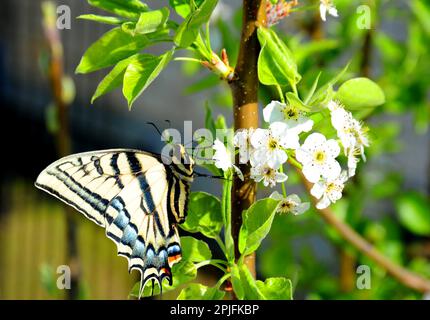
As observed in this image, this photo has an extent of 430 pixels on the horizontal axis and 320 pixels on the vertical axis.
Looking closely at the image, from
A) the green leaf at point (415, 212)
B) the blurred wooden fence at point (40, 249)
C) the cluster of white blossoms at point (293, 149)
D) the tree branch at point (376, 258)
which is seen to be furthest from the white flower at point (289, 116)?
the blurred wooden fence at point (40, 249)

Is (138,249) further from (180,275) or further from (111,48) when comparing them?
(111,48)

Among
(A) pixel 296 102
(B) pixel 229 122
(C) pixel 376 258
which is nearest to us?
(A) pixel 296 102

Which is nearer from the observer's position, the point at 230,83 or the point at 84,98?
the point at 230,83

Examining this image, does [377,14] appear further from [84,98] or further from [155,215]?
[84,98]

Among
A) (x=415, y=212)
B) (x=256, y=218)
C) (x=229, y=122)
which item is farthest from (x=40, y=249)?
(x=256, y=218)

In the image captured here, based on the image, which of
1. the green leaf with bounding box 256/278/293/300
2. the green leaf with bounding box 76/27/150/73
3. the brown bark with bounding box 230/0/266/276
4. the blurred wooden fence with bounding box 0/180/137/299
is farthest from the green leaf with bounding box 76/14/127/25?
the blurred wooden fence with bounding box 0/180/137/299

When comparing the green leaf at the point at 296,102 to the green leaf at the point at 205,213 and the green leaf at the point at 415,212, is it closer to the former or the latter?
the green leaf at the point at 205,213
